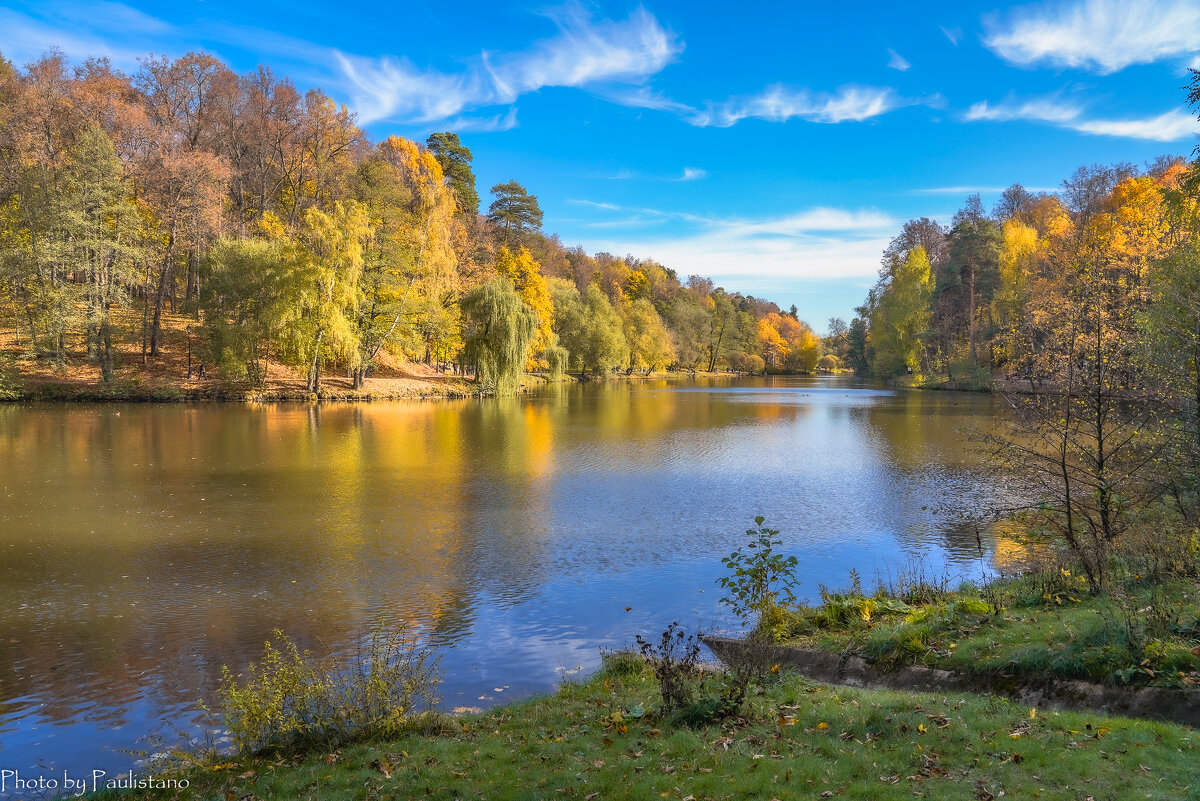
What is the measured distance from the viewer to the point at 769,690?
6430 millimetres

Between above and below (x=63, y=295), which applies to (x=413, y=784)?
below

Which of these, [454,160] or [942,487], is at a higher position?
[454,160]

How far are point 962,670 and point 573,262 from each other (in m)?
93.7

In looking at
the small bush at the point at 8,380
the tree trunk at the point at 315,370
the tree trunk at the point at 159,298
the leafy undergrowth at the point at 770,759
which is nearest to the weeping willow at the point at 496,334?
the tree trunk at the point at 315,370

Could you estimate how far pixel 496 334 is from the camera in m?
46.5

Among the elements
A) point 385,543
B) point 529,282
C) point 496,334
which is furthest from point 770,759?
point 529,282

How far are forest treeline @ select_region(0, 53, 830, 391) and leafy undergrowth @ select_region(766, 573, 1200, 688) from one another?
3645cm

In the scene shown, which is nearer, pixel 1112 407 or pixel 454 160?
pixel 1112 407

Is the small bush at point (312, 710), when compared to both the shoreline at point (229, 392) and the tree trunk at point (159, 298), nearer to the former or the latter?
the shoreline at point (229, 392)

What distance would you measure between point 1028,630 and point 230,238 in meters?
46.8

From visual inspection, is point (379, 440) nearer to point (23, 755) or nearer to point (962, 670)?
point (23, 755)

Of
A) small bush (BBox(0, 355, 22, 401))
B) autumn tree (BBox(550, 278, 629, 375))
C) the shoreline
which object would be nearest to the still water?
the shoreline

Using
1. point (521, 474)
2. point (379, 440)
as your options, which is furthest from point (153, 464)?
point (521, 474)

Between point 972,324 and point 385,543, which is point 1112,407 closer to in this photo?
point 385,543
